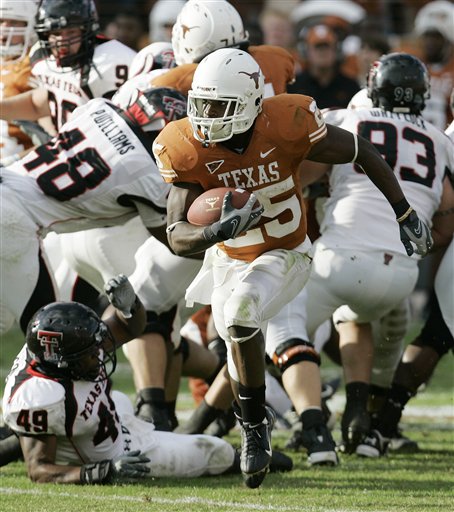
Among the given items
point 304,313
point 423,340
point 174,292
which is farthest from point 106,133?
point 423,340

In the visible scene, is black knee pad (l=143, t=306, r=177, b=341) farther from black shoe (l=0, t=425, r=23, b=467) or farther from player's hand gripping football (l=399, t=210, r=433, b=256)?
player's hand gripping football (l=399, t=210, r=433, b=256)

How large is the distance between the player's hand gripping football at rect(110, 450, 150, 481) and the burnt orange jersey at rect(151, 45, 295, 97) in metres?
2.02

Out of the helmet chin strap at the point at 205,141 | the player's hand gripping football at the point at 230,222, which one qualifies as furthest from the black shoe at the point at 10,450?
the helmet chin strap at the point at 205,141

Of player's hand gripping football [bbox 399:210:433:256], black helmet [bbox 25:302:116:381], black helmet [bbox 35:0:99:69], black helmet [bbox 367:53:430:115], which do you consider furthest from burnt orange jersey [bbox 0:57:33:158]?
player's hand gripping football [bbox 399:210:433:256]

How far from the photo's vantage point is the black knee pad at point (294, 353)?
563 centimetres

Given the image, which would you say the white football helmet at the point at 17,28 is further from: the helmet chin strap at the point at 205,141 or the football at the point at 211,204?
the football at the point at 211,204

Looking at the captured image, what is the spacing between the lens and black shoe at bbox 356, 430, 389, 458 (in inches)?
230

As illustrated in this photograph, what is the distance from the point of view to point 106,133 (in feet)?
18.6

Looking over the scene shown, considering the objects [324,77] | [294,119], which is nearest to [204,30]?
[294,119]

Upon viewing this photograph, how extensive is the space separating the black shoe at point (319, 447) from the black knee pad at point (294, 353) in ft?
1.09

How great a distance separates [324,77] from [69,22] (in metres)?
3.93

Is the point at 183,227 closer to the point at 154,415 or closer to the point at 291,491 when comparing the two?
the point at 291,491

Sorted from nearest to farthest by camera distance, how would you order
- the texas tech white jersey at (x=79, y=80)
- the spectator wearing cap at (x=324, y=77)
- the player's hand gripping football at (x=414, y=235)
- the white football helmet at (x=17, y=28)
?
the player's hand gripping football at (x=414, y=235), the texas tech white jersey at (x=79, y=80), the white football helmet at (x=17, y=28), the spectator wearing cap at (x=324, y=77)

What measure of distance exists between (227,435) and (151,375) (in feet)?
3.13
